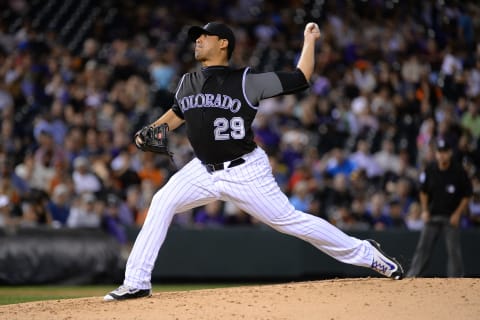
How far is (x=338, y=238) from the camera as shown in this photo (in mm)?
6746

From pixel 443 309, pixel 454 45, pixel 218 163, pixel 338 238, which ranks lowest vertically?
pixel 443 309

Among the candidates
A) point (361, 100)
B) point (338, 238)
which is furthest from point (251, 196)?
point (361, 100)

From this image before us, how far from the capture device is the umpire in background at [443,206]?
33.9 ft

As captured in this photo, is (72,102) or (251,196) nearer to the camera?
(251,196)

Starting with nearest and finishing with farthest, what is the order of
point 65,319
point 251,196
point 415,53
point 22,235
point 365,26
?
point 65,319
point 251,196
point 22,235
point 415,53
point 365,26

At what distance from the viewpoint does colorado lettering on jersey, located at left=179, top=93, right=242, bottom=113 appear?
652cm

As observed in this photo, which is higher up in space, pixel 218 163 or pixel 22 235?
pixel 218 163

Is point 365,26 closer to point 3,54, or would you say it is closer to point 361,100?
point 361,100

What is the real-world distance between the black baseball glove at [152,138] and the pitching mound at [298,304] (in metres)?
1.12

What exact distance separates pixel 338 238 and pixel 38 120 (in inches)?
353

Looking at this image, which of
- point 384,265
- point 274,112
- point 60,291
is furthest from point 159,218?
point 274,112

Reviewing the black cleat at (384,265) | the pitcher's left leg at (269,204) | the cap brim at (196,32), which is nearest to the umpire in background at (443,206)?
the black cleat at (384,265)

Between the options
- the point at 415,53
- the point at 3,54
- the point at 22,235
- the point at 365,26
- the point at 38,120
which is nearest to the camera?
the point at 22,235

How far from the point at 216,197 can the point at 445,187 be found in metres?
4.75
